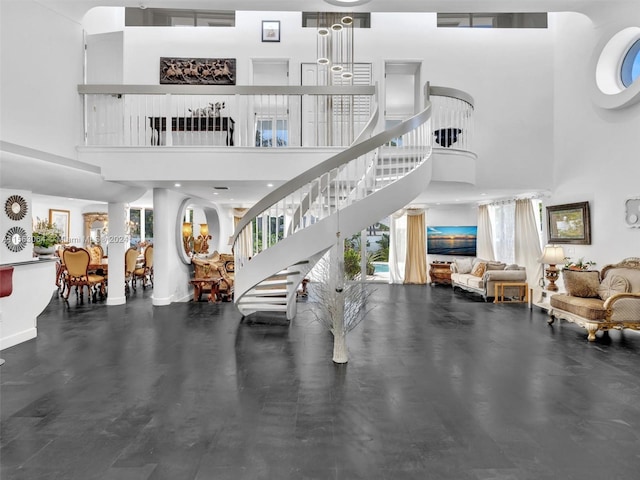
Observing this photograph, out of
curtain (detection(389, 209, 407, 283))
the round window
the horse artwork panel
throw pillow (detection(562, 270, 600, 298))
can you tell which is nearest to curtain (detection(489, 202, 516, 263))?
curtain (detection(389, 209, 407, 283))

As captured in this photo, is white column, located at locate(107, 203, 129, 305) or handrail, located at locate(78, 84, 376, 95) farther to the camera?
white column, located at locate(107, 203, 129, 305)

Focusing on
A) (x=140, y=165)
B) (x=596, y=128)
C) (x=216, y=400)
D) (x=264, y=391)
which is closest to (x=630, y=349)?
(x=596, y=128)

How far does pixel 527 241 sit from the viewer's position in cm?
A: 858

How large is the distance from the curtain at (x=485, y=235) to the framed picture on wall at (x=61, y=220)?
41.5 feet

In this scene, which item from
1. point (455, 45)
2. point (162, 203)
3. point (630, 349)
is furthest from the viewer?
point (455, 45)

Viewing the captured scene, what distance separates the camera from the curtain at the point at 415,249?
35.4ft

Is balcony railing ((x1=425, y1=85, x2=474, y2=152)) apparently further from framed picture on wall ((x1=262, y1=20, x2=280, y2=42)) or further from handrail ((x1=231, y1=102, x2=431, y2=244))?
framed picture on wall ((x1=262, y1=20, x2=280, y2=42))

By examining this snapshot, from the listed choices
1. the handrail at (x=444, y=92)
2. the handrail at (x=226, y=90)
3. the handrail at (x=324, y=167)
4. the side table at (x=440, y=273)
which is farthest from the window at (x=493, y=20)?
the side table at (x=440, y=273)

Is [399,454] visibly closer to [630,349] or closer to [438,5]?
[630,349]

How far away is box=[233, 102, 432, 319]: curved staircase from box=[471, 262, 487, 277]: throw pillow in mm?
4136

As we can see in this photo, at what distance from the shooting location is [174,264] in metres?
7.57

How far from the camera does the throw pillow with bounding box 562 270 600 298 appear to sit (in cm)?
539

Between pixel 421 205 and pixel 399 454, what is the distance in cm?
895

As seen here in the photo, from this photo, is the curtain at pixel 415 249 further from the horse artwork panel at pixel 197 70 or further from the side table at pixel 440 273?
the horse artwork panel at pixel 197 70
